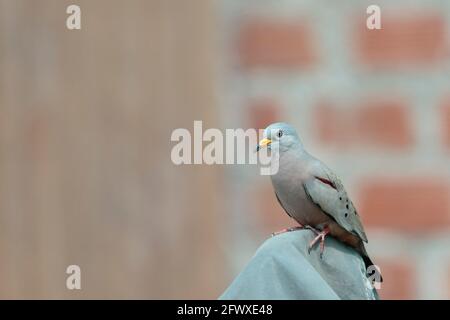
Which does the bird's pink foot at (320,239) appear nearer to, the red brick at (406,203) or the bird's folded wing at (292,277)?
the bird's folded wing at (292,277)

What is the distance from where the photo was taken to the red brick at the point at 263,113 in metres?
1.69

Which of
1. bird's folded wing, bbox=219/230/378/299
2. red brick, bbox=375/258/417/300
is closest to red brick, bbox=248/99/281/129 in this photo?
red brick, bbox=375/258/417/300

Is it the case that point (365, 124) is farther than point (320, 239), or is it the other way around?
point (365, 124)

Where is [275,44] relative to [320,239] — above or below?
above

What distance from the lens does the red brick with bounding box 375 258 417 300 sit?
1.68m

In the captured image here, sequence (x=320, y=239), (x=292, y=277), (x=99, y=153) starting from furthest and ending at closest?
(x=99, y=153) → (x=320, y=239) → (x=292, y=277)

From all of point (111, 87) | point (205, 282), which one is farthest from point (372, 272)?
point (111, 87)

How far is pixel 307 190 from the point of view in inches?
49.5

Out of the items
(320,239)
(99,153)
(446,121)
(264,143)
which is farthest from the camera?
(99,153)

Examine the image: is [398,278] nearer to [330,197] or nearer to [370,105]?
[370,105]

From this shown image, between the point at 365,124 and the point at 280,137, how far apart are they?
0.50 m

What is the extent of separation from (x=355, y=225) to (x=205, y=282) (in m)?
0.60

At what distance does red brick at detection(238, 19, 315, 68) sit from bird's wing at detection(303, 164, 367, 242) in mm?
455

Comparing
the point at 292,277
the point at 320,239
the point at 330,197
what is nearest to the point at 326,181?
the point at 330,197
